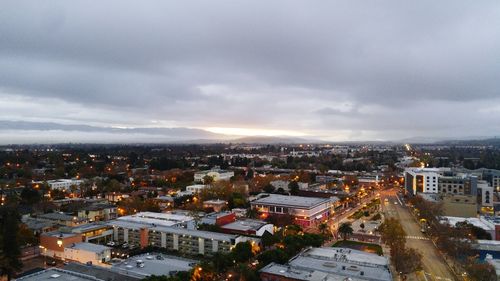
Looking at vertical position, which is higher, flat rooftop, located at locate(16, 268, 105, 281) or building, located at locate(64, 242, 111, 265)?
flat rooftop, located at locate(16, 268, 105, 281)

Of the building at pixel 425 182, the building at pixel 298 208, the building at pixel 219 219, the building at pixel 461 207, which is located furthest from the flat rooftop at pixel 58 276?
the building at pixel 425 182

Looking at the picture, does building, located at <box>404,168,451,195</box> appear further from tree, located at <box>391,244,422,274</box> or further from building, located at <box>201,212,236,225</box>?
tree, located at <box>391,244,422,274</box>

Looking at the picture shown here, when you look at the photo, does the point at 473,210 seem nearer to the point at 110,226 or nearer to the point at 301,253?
the point at 301,253

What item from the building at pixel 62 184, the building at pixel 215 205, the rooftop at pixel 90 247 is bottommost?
the building at pixel 215 205

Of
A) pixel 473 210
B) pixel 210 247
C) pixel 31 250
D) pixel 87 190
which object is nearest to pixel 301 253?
pixel 210 247

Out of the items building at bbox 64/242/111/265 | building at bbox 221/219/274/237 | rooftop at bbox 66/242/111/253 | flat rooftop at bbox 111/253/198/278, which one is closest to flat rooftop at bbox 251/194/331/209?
building at bbox 221/219/274/237

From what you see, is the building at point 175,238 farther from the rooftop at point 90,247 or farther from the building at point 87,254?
the building at point 87,254
